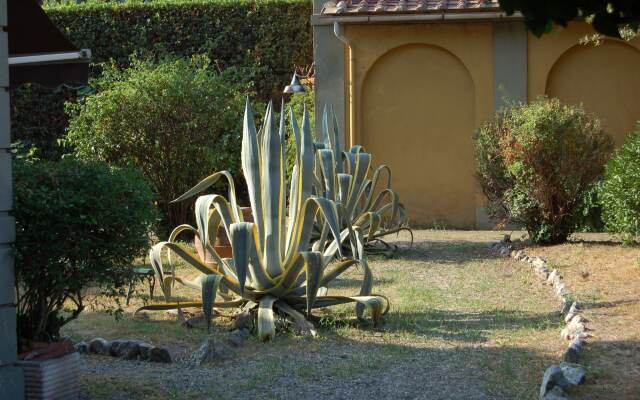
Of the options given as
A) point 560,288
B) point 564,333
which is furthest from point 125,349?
point 560,288

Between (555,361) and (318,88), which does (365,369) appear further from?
(318,88)

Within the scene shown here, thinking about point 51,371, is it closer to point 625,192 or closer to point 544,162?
point 625,192

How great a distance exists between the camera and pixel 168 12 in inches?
696

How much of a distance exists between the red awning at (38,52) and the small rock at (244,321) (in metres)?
2.25

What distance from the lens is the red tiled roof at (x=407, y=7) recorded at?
14117 mm

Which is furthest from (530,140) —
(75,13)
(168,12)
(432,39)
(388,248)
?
(75,13)

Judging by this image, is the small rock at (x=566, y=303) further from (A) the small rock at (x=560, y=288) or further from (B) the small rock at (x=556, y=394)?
Answer: (B) the small rock at (x=556, y=394)

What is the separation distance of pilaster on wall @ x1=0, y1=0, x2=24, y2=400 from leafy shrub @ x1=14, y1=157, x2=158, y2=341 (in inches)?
3.7

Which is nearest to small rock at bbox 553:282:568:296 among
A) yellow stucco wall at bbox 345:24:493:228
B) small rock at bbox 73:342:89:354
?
small rock at bbox 73:342:89:354

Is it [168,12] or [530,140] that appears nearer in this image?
[530,140]

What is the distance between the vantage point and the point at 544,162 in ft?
37.6

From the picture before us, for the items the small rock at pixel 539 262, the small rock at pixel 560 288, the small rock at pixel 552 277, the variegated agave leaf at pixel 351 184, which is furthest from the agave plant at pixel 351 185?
the small rock at pixel 560 288

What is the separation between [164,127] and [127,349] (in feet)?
24.6

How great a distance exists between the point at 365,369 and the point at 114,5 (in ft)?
43.9
